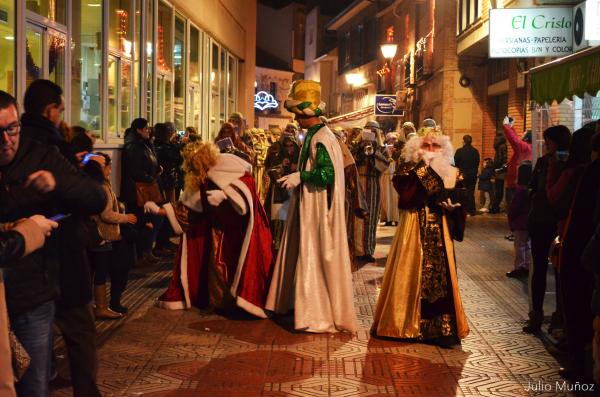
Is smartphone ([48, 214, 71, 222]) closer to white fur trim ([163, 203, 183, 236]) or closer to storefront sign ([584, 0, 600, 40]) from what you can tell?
white fur trim ([163, 203, 183, 236])

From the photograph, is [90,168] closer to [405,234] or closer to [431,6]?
[405,234]

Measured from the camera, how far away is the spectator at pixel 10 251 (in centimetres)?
368

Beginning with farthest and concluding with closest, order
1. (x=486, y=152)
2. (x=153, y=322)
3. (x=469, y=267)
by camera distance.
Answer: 1. (x=486, y=152)
2. (x=469, y=267)
3. (x=153, y=322)

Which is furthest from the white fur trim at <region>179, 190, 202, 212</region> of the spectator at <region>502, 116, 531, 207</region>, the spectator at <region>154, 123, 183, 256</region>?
the spectator at <region>502, 116, 531, 207</region>

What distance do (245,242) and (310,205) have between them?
94cm

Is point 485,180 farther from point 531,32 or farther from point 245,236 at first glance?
point 245,236

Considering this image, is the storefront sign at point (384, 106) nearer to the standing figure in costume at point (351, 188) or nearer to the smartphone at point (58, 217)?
the standing figure in costume at point (351, 188)

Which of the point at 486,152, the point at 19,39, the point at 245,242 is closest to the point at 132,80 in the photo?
the point at 19,39

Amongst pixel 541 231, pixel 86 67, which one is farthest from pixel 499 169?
pixel 541 231

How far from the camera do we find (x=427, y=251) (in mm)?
7852

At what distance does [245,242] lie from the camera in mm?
8977

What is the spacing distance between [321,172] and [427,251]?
117 cm

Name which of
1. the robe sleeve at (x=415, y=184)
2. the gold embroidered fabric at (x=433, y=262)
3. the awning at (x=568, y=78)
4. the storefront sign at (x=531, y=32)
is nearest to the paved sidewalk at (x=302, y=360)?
the gold embroidered fabric at (x=433, y=262)

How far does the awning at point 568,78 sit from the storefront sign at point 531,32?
3.88 metres
